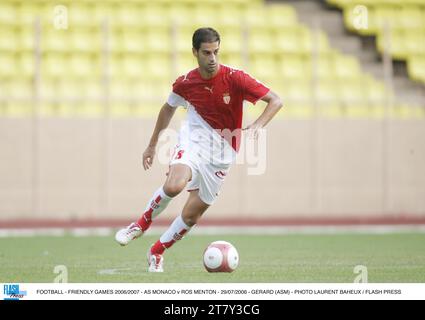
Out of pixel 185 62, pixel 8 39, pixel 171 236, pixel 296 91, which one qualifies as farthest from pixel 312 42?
pixel 171 236

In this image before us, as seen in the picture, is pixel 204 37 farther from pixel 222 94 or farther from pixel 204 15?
pixel 204 15

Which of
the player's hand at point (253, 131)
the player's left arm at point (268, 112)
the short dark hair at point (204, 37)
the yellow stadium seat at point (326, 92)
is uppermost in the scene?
the yellow stadium seat at point (326, 92)

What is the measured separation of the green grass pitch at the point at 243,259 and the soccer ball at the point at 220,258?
0.10 m

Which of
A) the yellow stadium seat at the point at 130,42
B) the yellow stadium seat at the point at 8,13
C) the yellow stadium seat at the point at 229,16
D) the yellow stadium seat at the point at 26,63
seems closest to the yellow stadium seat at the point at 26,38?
the yellow stadium seat at the point at 26,63

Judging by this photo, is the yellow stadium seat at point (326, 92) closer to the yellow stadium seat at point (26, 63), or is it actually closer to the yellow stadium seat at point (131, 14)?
the yellow stadium seat at point (131, 14)

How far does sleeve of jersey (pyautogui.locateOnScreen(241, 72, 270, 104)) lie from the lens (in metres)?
9.05

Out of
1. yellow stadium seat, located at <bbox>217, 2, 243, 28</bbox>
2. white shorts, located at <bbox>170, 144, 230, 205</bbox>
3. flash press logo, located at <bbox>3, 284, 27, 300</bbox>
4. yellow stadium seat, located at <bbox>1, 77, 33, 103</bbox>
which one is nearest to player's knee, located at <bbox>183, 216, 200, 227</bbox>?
white shorts, located at <bbox>170, 144, 230, 205</bbox>

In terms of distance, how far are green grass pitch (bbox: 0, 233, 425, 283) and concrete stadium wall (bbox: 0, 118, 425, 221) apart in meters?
3.37

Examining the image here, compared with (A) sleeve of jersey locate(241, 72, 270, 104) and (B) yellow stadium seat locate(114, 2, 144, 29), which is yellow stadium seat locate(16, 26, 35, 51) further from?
(A) sleeve of jersey locate(241, 72, 270, 104)

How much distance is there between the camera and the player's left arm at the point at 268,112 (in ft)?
27.7

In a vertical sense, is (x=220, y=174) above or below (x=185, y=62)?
below

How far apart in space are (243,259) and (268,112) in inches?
91.6

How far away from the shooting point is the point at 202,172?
9133 mm
